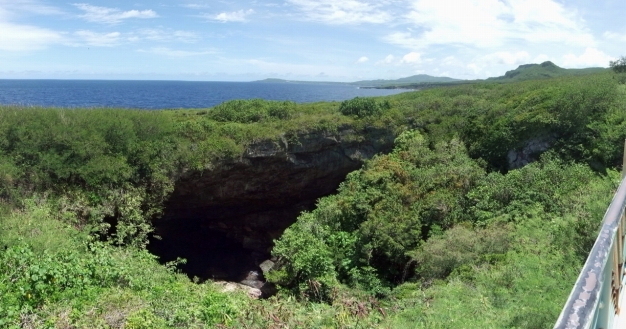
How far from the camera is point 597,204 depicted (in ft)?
30.7

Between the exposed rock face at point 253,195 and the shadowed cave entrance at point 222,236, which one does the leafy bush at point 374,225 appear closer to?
the exposed rock face at point 253,195

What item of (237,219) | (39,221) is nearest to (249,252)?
(237,219)

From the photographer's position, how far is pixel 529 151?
64.5ft

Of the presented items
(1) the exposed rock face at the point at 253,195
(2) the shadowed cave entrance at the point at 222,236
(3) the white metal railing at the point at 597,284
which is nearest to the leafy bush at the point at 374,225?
(1) the exposed rock face at the point at 253,195

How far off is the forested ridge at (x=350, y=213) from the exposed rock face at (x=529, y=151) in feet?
0.20

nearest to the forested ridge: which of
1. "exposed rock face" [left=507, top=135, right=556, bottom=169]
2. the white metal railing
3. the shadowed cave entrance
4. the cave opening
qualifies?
"exposed rock face" [left=507, top=135, right=556, bottom=169]

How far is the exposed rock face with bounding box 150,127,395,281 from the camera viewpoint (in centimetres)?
2186

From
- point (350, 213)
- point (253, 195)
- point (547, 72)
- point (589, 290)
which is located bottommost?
point (253, 195)

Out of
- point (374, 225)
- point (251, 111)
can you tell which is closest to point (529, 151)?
point (374, 225)

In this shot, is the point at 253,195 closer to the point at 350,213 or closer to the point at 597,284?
the point at 350,213

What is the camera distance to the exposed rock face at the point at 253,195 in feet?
71.7

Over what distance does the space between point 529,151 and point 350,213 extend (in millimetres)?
9205

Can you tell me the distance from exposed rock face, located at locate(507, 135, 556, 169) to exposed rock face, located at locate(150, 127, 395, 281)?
265 inches

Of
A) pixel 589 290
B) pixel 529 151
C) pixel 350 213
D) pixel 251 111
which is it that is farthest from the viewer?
pixel 251 111
